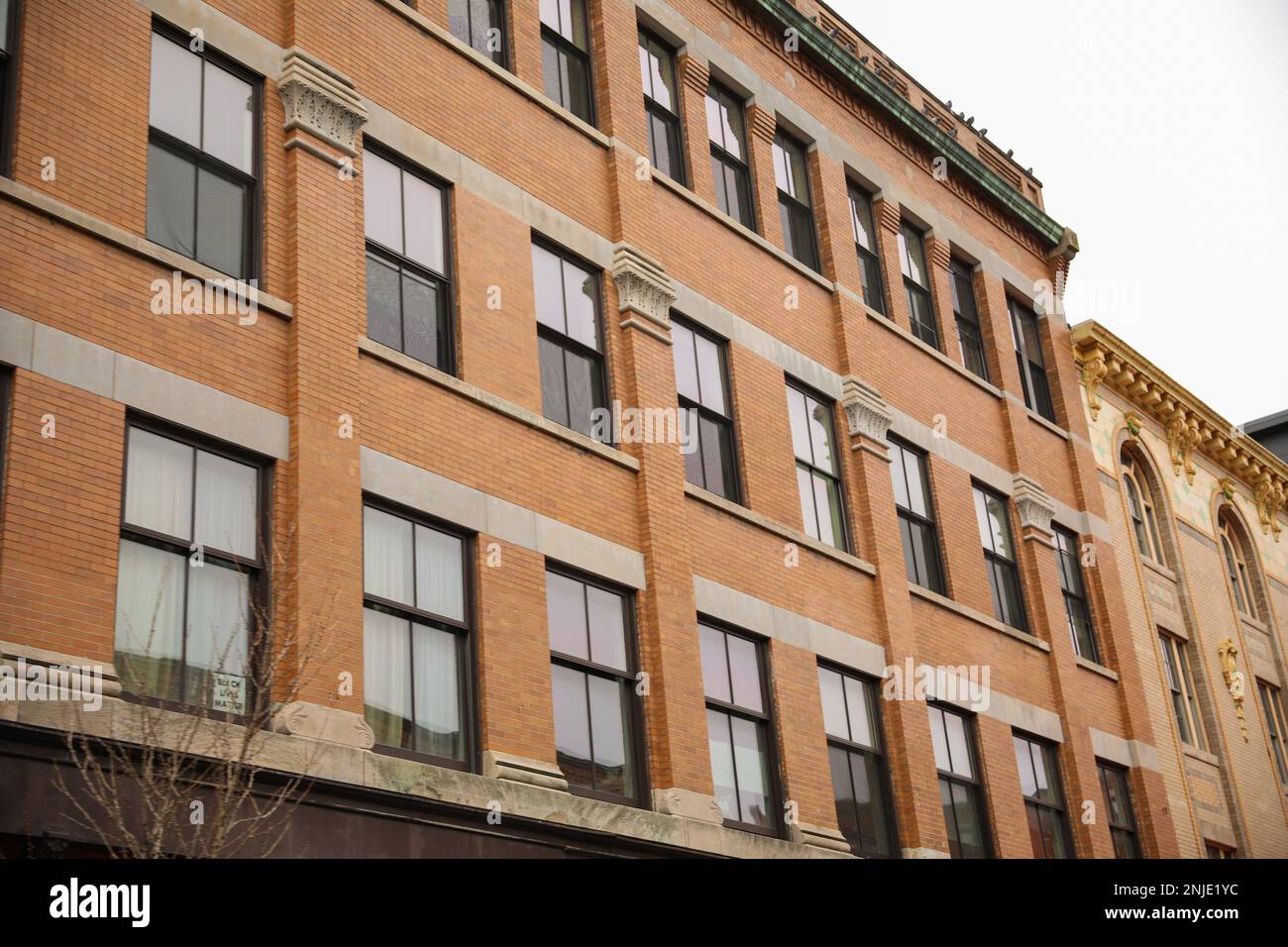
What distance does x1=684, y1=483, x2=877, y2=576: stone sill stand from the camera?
19.0m

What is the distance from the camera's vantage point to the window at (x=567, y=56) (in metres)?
20.1

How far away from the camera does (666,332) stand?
19.4 meters

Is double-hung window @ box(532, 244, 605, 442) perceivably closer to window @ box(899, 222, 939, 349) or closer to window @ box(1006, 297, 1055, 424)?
window @ box(899, 222, 939, 349)

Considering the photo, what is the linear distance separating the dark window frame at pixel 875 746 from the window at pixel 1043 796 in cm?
332

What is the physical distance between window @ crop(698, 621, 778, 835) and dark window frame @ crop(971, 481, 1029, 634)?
679 centimetres

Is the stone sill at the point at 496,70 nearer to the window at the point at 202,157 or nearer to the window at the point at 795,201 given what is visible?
the window at the point at 202,157

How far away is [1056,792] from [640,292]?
10.5 m

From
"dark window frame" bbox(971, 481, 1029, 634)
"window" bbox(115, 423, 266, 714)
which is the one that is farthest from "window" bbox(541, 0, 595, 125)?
"dark window frame" bbox(971, 481, 1029, 634)

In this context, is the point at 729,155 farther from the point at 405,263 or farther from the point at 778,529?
the point at 405,263

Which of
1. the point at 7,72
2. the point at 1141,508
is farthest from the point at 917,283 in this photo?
the point at 7,72

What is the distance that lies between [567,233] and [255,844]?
8955 millimetres

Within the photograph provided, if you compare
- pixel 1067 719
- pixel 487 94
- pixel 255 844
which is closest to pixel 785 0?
pixel 487 94
